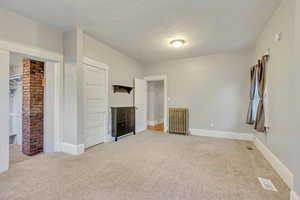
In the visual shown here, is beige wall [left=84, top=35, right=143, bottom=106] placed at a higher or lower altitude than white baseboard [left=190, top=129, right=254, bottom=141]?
higher

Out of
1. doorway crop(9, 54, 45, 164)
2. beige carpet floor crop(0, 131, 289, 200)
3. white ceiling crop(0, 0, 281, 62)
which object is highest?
white ceiling crop(0, 0, 281, 62)

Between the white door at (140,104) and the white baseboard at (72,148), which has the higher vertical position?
the white door at (140,104)

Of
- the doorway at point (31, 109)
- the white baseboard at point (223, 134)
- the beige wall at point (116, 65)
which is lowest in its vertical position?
the white baseboard at point (223, 134)

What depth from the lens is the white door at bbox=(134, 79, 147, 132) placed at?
5.26 meters

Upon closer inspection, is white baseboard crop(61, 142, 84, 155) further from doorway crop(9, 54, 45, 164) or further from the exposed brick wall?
the exposed brick wall

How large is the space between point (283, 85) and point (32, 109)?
5.03 metres

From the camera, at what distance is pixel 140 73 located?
568 centimetres

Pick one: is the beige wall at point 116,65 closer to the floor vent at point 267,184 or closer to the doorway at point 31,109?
the doorway at point 31,109

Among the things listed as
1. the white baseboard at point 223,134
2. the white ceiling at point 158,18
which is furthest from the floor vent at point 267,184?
the white ceiling at point 158,18

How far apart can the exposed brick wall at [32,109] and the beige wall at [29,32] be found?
3.14 ft

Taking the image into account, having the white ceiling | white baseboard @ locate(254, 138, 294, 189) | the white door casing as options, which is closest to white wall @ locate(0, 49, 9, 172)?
the white ceiling

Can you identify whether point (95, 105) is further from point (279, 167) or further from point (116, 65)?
point (279, 167)

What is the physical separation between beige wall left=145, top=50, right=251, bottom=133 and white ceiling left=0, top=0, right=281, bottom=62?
79cm

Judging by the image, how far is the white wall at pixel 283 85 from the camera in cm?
166
